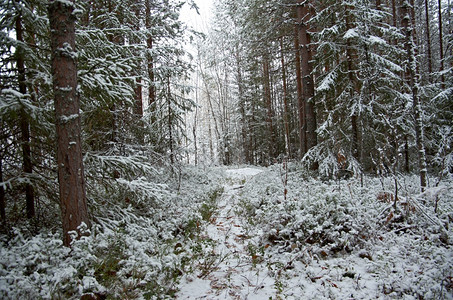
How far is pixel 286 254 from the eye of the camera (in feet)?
13.8

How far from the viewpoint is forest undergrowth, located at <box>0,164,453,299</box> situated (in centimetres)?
308

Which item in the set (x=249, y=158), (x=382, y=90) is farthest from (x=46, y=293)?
(x=249, y=158)

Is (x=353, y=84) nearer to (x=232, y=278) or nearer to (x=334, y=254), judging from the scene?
(x=334, y=254)

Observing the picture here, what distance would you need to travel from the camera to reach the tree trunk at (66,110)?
13.0 feet

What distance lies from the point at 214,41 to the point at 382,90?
20.7 metres

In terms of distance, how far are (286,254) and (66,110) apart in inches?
182

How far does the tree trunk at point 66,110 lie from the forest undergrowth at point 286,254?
0.50 meters

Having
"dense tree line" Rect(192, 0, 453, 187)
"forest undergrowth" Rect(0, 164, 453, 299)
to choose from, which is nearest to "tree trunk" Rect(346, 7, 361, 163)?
"dense tree line" Rect(192, 0, 453, 187)

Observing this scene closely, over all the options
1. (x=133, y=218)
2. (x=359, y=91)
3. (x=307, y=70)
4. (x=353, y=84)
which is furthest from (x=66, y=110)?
(x=359, y=91)

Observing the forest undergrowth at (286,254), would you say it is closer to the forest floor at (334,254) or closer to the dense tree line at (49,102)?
the forest floor at (334,254)

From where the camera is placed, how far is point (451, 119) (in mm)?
12148

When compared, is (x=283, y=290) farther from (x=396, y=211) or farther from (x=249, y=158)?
(x=249, y=158)

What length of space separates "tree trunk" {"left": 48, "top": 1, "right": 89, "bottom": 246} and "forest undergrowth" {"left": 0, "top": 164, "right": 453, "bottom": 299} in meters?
0.50

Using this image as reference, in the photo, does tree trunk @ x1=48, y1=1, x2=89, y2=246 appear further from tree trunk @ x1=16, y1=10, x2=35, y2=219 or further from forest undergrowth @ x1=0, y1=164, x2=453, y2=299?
tree trunk @ x1=16, y1=10, x2=35, y2=219
